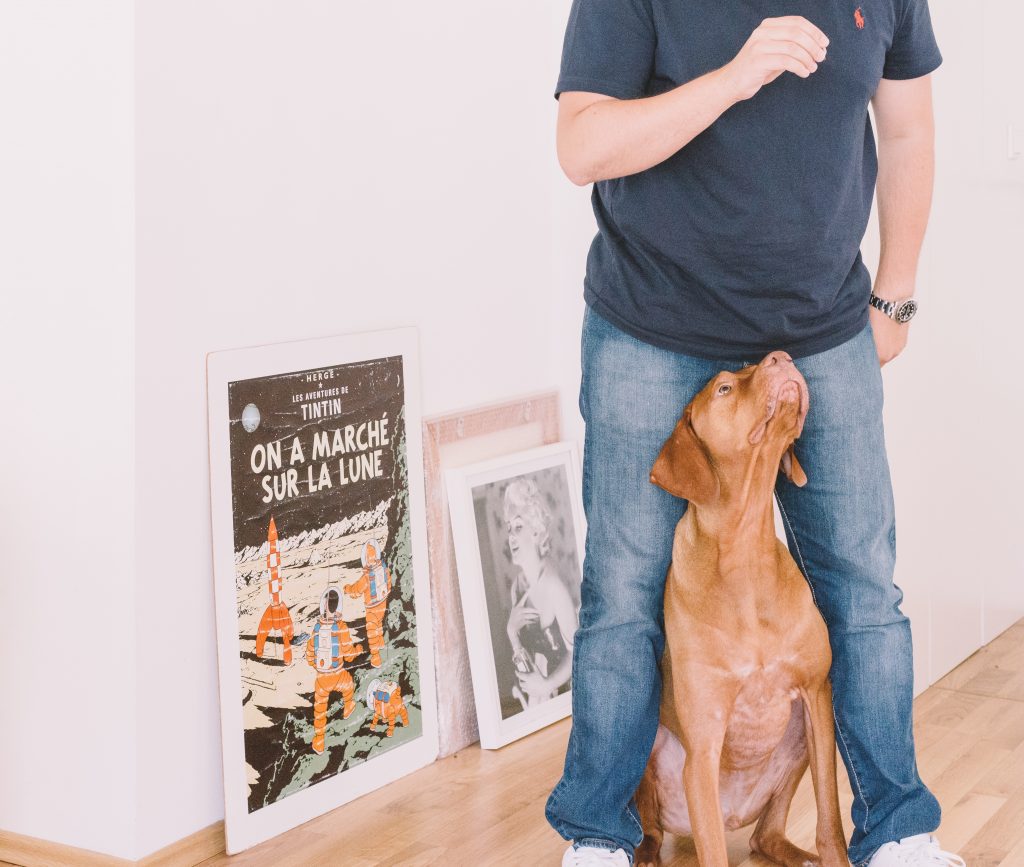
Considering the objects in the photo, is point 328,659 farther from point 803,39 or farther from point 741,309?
point 803,39

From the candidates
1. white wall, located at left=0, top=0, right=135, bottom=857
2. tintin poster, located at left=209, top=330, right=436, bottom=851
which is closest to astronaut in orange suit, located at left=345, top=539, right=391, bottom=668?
tintin poster, located at left=209, top=330, right=436, bottom=851

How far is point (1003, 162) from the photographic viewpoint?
9.36ft

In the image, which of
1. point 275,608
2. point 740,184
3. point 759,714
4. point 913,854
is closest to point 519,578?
point 275,608

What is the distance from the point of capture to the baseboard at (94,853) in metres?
1.75

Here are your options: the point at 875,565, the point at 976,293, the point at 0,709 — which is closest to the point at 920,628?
the point at 976,293

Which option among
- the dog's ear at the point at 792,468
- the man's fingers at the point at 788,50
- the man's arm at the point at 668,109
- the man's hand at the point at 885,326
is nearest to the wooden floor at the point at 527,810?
the dog's ear at the point at 792,468

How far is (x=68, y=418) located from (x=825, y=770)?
3.71ft

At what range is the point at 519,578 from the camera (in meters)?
2.38

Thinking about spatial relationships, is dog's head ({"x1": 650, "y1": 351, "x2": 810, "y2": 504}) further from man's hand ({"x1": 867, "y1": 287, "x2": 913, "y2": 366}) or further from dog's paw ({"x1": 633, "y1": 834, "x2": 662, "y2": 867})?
dog's paw ({"x1": 633, "y1": 834, "x2": 662, "y2": 867})

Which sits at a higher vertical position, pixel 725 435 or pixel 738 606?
pixel 725 435

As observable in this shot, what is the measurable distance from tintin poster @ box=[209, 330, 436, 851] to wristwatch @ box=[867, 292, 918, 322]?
0.84m

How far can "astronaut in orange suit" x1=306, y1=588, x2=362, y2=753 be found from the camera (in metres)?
1.98

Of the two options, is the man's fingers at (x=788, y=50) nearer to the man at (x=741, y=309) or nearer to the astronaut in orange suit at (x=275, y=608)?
the man at (x=741, y=309)

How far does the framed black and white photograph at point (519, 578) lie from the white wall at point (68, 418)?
0.72 m
